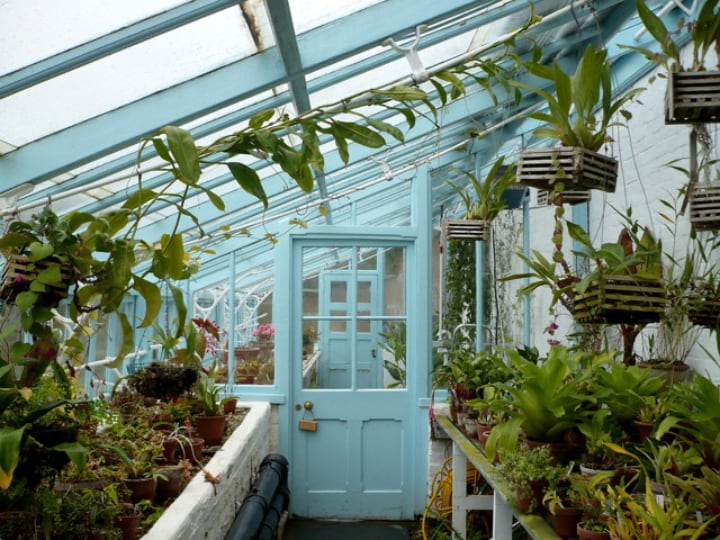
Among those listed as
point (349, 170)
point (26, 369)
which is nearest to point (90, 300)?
point (26, 369)

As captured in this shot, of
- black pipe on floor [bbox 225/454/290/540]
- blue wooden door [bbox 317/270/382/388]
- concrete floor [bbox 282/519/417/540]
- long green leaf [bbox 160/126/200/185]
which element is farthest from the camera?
blue wooden door [bbox 317/270/382/388]

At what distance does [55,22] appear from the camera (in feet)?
7.59

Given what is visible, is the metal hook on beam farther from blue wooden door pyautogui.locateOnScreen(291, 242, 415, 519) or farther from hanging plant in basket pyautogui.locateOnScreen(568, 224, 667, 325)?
blue wooden door pyautogui.locateOnScreen(291, 242, 415, 519)

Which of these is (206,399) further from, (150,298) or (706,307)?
(706,307)

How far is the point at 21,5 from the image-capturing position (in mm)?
2199

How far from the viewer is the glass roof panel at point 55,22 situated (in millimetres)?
2238

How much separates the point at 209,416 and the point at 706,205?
9.27ft

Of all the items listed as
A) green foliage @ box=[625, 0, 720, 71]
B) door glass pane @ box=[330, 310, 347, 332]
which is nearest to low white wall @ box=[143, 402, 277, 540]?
door glass pane @ box=[330, 310, 347, 332]

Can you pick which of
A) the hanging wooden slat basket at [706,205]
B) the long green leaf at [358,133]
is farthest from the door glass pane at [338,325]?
the long green leaf at [358,133]

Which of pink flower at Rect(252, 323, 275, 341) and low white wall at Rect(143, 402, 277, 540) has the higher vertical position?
pink flower at Rect(252, 323, 275, 341)

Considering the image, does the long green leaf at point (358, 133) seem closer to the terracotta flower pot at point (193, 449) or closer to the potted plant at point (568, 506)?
the potted plant at point (568, 506)

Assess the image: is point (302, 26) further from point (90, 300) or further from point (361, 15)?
point (90, 300)

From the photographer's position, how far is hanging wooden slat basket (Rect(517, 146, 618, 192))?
2652 mm

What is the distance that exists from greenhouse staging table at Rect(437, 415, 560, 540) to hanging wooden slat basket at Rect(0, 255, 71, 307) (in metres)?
1.64
